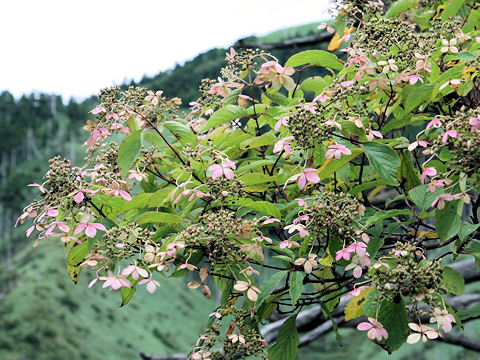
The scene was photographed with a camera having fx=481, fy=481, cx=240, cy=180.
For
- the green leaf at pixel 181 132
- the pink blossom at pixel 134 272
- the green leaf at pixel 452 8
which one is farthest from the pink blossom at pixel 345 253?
the green leaf at pixel 452 8

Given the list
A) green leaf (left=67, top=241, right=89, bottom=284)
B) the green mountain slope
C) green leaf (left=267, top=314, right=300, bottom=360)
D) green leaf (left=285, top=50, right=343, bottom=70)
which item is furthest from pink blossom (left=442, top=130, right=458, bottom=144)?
the green mountain slope

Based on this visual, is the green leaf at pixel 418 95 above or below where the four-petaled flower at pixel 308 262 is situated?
above

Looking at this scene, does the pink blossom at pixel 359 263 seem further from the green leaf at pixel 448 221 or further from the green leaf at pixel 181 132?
the green leaf at pixel 181 132

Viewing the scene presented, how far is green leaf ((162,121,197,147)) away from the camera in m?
1.40

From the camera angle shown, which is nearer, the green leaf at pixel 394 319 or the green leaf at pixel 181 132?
the green leaf at pixel 394 319

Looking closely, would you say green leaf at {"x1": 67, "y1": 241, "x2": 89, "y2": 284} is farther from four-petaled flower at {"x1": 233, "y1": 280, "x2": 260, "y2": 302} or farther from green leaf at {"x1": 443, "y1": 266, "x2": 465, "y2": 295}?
green leaf at {"x1": 443, "y1": 266, "x2": 465, "y2": 295}

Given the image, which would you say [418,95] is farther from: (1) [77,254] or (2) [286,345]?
(1) [77,254]

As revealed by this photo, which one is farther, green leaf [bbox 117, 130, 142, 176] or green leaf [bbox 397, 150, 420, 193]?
green leaf [bbox 397, 150, 420, 193]

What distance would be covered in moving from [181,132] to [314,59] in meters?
0.49

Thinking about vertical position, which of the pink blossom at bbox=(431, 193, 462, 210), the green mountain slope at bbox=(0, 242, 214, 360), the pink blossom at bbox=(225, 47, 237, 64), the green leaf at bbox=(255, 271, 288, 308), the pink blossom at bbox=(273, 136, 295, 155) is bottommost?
the green mountain slope at bbox=(0, 242, 214, 360)

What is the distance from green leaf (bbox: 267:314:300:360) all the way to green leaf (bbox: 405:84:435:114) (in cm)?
70

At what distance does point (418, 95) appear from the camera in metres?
1.36

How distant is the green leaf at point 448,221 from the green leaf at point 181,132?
71 cm

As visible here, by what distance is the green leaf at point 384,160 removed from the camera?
121 centimetres
